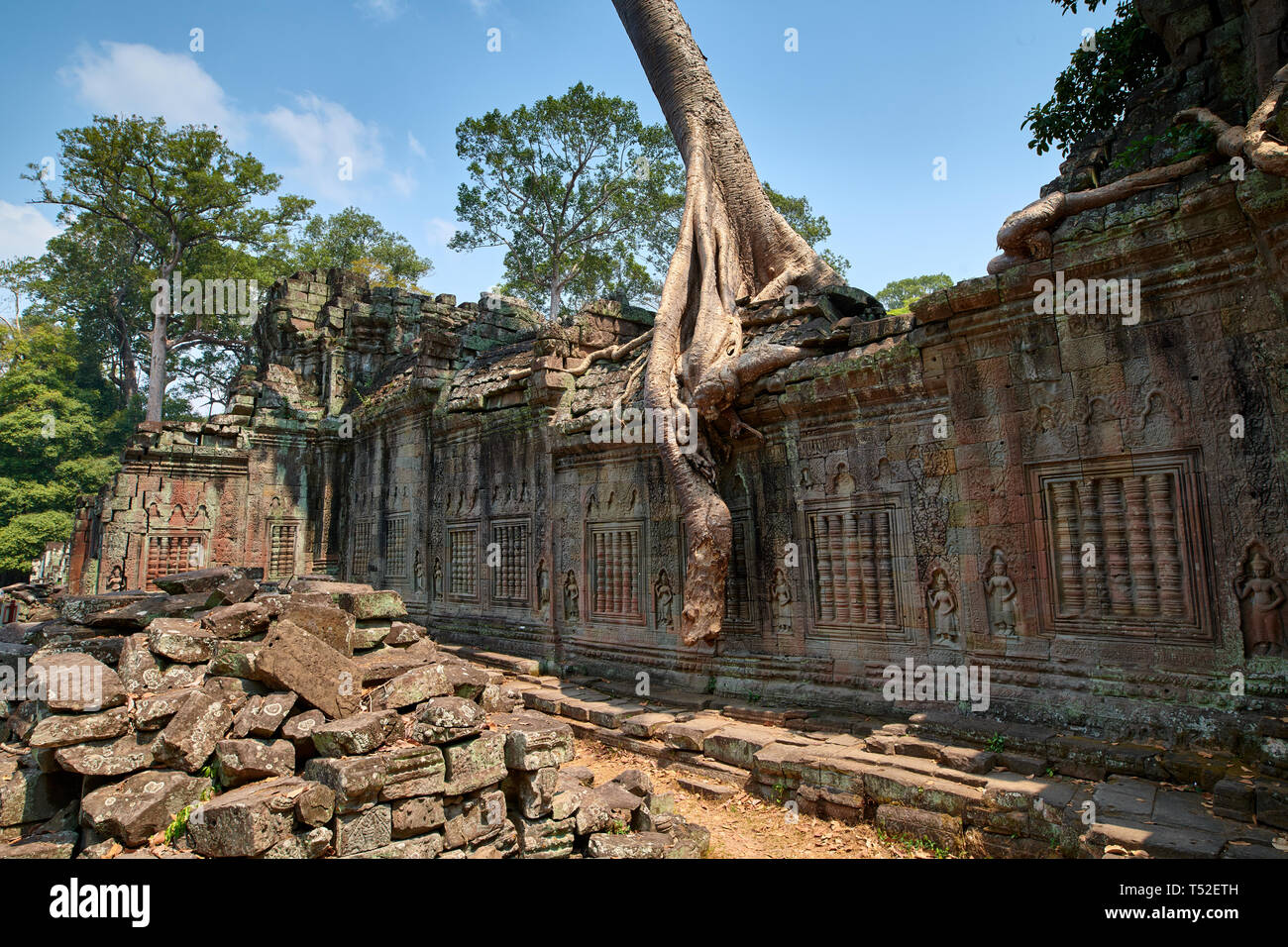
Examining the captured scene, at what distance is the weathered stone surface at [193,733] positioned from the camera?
4.20m

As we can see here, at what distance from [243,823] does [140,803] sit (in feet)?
2.88

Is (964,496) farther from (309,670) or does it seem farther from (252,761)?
(252,761)

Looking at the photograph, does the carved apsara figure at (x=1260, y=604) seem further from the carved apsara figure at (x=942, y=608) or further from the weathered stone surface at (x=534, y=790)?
the weathered stone surface at (x=534, y=790)

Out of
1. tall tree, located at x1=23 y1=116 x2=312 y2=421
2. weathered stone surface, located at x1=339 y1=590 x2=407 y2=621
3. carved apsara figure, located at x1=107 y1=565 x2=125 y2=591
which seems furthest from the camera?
tall tree, located at x1=23 y1=116 x2=312 y2=421

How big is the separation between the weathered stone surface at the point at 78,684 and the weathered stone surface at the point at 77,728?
7 centimetres

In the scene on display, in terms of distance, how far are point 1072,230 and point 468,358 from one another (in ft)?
31.2

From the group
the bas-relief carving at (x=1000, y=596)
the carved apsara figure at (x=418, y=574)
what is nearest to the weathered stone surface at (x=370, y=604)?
the bas-relief carving at (x=1000, y=596)

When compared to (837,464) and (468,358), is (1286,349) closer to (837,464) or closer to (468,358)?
(837,464)

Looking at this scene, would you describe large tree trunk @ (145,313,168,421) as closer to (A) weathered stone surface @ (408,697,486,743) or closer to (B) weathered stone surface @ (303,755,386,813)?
(A) weathered stone surface @ (408,697,486,743)

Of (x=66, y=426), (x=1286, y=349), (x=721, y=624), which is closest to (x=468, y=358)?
(x=721, y=624)

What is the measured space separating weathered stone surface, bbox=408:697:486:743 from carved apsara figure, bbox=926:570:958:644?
3.77 metres

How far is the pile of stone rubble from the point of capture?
3834 millimetres

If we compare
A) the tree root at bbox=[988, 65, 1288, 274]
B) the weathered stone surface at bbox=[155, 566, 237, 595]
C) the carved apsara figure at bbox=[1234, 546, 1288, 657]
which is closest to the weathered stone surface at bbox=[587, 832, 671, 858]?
the carved apsara figure at bbox=[1234, 546, 1288, 657]

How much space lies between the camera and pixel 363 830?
382 centimetres
